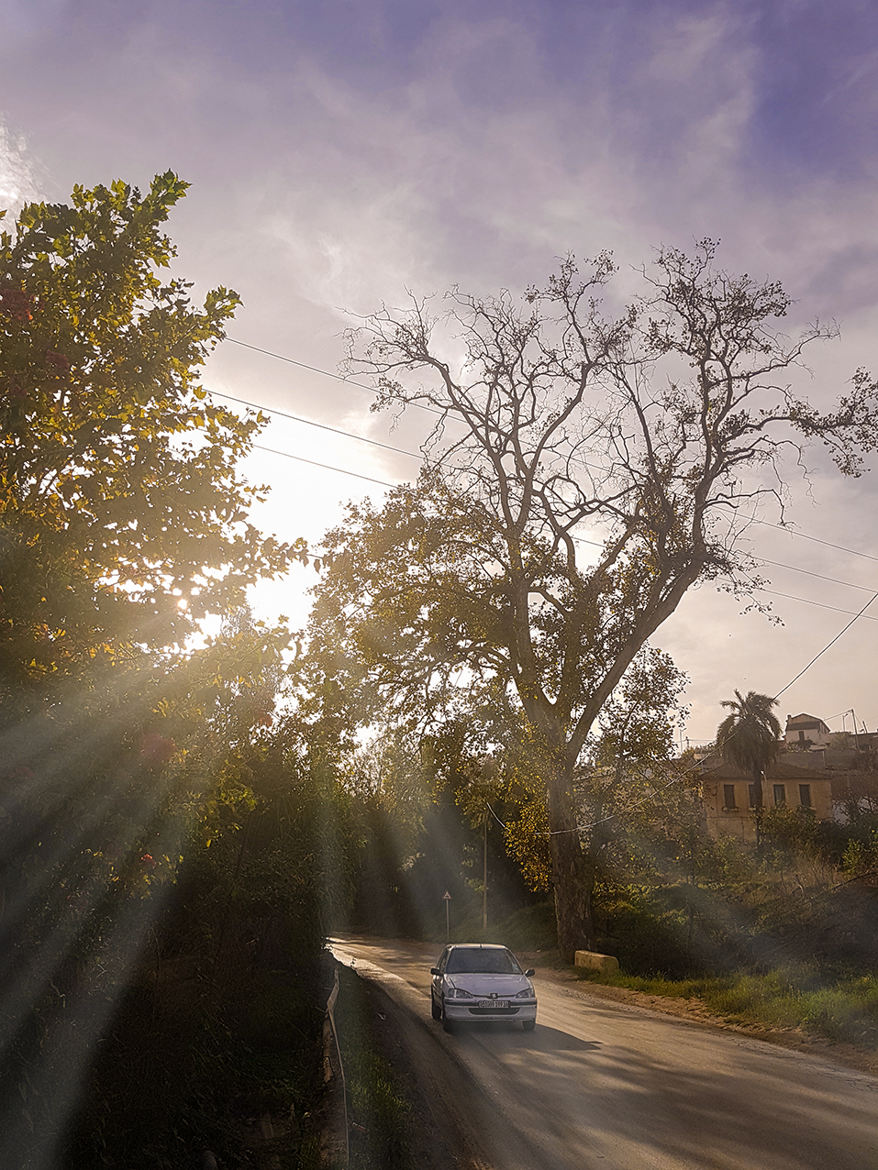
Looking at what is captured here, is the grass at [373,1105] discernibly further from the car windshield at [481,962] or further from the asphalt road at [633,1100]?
the car windshield at [481,962]

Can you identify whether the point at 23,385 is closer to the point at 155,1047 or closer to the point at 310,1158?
the point at 310,1158

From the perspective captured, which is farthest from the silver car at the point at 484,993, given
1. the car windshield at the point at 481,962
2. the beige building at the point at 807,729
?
the beige building at the point at 807,729

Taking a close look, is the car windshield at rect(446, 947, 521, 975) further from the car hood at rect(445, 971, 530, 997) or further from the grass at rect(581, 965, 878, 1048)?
the grass at rect(581, 965, 878, 1048)

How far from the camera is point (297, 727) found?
1614cm

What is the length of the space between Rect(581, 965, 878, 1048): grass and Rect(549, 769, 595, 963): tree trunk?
553 centimetres

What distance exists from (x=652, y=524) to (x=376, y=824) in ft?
126

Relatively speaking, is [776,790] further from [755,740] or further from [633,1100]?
[633,1100]

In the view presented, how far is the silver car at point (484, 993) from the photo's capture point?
15102mm

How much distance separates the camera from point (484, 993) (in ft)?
49.9

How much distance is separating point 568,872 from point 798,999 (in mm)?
11712

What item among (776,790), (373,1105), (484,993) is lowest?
(373,1105)

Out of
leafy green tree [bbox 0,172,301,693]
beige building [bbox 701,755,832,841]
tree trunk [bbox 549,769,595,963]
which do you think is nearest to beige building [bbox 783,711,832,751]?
beige building [bbox 701,755,832,841]

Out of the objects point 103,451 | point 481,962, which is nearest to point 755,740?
point 481,962

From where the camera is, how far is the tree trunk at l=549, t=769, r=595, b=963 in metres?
26.9
